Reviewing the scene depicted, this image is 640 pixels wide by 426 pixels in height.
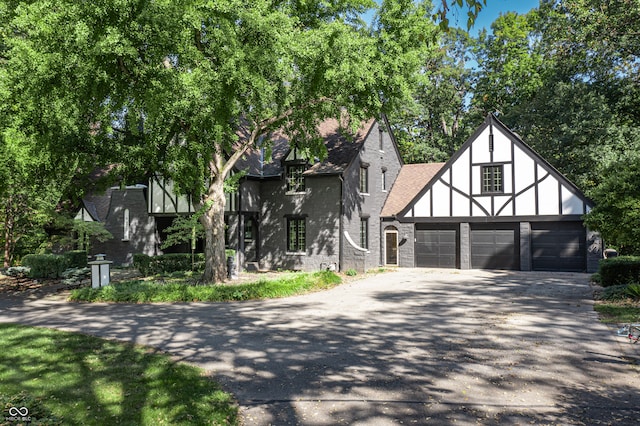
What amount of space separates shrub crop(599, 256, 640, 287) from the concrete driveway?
4.22ft

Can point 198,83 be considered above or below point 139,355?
above

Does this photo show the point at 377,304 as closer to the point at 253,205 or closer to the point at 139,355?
the point at 139,355

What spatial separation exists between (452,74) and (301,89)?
96.4 feet

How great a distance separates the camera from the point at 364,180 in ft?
88.2

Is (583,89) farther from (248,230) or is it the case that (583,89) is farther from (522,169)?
(248,230)

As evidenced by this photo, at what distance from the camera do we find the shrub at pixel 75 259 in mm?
22531

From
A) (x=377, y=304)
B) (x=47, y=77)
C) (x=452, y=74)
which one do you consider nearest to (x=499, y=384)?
(x=377, y=304)

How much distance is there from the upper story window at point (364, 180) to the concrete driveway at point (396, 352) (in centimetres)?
1098

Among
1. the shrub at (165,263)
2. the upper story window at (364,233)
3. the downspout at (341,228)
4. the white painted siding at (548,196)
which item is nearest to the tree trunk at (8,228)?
the shrub at (165,263)

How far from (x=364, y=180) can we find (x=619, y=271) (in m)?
14.0

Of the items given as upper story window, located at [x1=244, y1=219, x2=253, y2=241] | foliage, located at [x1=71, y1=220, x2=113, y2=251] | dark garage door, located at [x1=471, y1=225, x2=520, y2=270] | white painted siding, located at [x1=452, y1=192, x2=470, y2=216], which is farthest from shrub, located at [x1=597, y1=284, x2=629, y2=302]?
foliage, located at [x1=71, y1=220, x2=113, y2=251]

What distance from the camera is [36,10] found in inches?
476

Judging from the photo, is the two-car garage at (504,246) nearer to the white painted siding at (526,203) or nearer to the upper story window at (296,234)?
the white painted siding at (526,203)

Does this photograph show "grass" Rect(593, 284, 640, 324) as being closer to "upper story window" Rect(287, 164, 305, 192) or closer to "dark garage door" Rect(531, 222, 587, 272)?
"dark garage door" Rect(531, 222, 587, 272)
